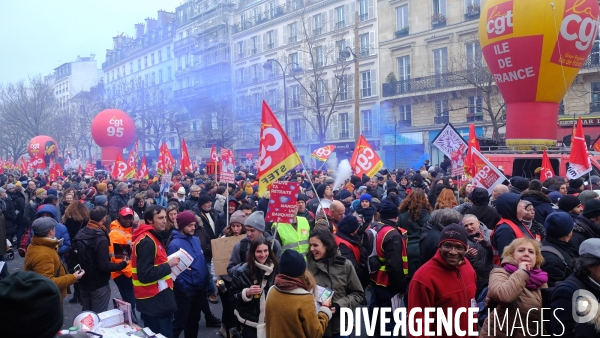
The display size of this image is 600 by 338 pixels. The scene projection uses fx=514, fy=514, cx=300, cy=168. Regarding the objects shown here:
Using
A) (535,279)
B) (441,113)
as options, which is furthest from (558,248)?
(441,113)

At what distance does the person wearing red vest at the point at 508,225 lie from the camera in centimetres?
503

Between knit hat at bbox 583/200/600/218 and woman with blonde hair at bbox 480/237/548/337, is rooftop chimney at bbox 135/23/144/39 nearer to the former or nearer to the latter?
knit hat at bbox 583/200/600/218

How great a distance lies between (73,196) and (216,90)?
4335cm

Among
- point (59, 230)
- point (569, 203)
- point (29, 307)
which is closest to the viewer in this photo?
point (29, 307)

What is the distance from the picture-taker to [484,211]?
601 cm

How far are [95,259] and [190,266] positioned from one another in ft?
3.31

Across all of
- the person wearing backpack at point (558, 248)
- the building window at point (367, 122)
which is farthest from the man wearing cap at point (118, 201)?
the building window at point (367, 122)

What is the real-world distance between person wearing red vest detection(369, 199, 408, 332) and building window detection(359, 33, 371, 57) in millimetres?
35100

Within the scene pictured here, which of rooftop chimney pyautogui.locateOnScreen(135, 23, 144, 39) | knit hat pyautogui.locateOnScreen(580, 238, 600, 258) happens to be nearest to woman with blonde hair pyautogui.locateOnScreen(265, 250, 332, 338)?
knit hat pyautogui.locateOnScreen(580, 238, 600, 258)

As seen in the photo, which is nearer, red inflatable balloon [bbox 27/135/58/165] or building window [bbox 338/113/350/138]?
red inflatable balloon [bbox 27/135/58/165]

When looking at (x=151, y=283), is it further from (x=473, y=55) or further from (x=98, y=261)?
(x=473, y=55)

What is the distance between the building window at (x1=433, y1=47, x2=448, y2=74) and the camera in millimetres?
33406

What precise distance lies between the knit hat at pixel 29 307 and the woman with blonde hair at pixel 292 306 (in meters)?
1.66

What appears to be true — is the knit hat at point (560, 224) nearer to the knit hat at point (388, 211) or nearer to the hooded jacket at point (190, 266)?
the knit hat at point (388, 211)
